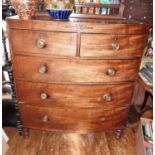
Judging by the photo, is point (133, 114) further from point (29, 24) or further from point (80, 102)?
point (29, 24)

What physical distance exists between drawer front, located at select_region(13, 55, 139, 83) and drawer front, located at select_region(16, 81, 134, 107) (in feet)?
0.19

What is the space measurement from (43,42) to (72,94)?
42 cm

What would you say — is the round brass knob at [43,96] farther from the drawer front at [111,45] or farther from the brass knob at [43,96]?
the drawer front at [111,45]

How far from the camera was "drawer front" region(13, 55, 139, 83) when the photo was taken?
1207 millimetres

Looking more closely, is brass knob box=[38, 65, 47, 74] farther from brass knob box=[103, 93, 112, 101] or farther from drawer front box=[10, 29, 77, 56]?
brass knob box=[103, 93, 112, 101]

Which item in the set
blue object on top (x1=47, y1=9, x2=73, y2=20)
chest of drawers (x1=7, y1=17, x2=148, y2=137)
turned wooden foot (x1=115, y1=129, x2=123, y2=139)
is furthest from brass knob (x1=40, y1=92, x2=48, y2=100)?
turned wooden foot (x1=115, y1=129, x2=123, y2=139)

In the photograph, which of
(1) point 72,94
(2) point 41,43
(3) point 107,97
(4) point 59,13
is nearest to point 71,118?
(1) point 72,94

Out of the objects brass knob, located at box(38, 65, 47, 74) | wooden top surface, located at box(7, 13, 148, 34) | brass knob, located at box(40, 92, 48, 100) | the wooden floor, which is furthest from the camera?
the wooden floor

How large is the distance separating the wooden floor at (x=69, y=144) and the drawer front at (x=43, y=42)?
2.73 ft

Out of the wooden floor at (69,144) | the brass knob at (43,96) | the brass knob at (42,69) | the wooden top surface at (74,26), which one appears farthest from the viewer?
the wooden floor at (69,144)

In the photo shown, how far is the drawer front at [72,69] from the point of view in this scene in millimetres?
1207

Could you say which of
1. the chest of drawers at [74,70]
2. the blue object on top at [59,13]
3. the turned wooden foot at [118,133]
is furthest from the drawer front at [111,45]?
the turned wooden foot at [118,133]

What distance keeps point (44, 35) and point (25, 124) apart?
0.77 m

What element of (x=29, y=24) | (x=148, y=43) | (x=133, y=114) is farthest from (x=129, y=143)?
(x=29, y=24)
